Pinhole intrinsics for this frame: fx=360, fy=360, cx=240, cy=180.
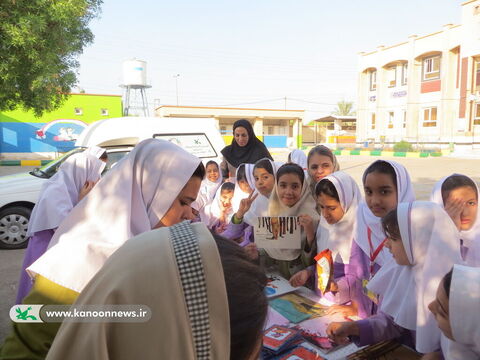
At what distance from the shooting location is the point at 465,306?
1.17 meters

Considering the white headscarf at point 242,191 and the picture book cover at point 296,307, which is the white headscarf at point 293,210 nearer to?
the picture book cover at point 296,307

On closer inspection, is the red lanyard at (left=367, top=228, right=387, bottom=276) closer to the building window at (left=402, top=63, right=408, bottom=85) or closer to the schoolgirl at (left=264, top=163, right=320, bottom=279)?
the schoolgirl at (left=264, top=163, right=320, bottom=279)

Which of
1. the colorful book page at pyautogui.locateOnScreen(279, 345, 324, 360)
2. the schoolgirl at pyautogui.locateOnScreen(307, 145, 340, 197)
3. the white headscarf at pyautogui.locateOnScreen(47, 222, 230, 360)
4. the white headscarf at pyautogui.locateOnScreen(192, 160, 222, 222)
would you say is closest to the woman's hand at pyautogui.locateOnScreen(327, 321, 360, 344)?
the colorful book page at pyautogui.locateOnScreen(279, 345, 324, 360)

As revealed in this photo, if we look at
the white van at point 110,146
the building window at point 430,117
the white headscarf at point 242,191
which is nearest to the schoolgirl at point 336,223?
the white headscarf at point 242,191

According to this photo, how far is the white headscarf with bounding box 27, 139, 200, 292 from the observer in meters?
1.19

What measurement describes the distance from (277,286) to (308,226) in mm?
480

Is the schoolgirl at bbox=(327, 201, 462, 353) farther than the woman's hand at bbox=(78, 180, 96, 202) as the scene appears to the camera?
No

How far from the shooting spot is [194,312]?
0.60 m

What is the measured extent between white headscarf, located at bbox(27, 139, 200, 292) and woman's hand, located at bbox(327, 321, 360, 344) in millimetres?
970

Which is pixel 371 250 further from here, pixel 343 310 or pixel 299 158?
pixel 299 158

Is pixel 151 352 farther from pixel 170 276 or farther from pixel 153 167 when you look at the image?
pixel 153 167

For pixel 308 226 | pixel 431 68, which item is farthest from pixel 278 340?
pixel 431 68

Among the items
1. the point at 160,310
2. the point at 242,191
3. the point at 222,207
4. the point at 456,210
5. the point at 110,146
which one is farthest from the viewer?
the point at 110,146

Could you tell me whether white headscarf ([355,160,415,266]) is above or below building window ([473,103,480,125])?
below
